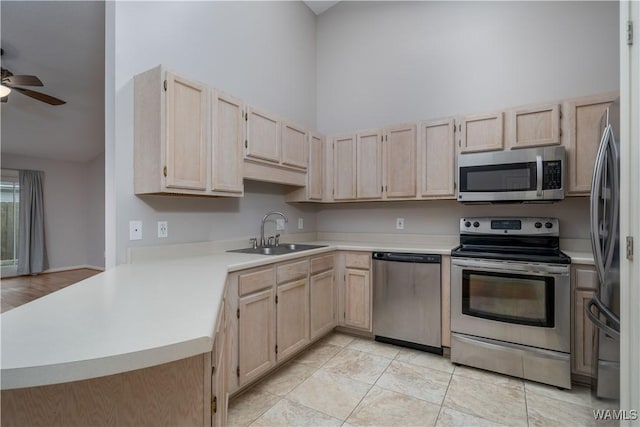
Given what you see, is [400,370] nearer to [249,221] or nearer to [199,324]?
[249,221]

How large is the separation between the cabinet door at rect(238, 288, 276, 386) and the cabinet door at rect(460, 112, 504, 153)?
2.16m

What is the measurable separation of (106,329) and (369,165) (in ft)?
9.23

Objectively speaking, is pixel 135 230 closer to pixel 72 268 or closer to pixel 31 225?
pixel 31 225

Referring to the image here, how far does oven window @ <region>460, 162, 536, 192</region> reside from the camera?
2434 mm

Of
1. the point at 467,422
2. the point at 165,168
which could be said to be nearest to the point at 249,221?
the point at 165,168

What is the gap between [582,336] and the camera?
2.09 m

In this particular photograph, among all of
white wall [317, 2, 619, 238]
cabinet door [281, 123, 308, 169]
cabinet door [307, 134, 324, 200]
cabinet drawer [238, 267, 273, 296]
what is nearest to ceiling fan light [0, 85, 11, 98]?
cabinet door [281, 123, 308, 169]

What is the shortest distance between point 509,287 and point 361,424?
1485 mm

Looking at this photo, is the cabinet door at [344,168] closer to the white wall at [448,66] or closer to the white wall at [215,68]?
the white wall at [448,66]

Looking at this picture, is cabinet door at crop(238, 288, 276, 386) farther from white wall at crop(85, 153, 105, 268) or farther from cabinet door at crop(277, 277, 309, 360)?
white wall at crop(85, 153, 105, 268)

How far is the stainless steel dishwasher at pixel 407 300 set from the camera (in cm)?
258

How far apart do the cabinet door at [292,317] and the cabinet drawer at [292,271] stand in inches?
1.7

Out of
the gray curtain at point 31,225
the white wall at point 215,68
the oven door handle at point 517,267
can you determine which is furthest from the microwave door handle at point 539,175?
the gray curtain at point 31,225

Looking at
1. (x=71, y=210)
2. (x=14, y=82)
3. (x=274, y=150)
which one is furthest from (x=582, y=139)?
(x=71, y=210)
